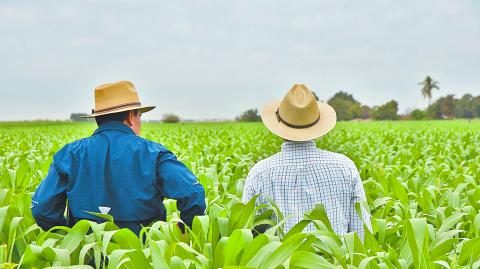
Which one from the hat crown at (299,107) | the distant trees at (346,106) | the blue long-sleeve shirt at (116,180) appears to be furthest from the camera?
the distant trees at (346,106)

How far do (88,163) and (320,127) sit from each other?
1.28m

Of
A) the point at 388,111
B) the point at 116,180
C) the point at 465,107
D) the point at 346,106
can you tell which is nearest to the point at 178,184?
the point at 116,180

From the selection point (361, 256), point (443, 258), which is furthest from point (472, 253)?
point (361, 256)

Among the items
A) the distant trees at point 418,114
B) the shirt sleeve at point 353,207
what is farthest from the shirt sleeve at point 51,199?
the distant trees at point 418,114

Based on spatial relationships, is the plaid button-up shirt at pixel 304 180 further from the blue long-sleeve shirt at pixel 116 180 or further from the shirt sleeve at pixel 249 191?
the blue long-sleeve shirt at pixel 116 180

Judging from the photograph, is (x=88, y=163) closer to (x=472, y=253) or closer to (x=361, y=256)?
(x=361, y=256)

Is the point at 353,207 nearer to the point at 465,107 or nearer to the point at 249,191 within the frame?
the point at 249,191

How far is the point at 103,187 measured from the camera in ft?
9.21

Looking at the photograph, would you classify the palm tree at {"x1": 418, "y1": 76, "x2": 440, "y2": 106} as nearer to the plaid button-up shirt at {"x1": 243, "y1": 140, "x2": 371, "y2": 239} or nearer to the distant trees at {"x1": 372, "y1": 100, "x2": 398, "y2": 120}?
the distant trees at {"x1": 372, "y1": 100, "x2": 398, "y2": 120}

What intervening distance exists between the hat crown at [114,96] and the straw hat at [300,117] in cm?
81

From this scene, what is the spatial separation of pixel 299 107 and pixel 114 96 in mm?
1033

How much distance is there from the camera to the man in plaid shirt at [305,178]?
3018 millimetres

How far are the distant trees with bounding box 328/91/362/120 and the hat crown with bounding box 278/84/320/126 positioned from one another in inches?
3288

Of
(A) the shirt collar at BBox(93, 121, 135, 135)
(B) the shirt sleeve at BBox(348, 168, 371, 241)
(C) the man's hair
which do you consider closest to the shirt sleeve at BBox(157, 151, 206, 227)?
(A) the shirt collar at BBox(93, 121, 135, 135)
